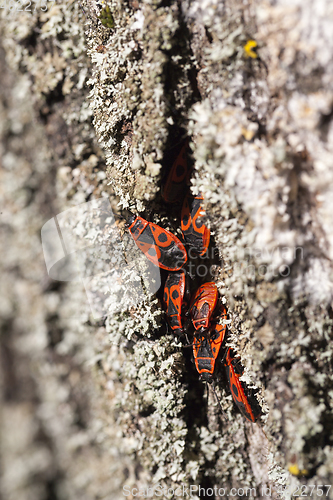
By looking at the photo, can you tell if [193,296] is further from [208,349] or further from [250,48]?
[250,48]

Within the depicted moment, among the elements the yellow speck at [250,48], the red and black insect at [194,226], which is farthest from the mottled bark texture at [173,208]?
the red and black insect at [194,226]

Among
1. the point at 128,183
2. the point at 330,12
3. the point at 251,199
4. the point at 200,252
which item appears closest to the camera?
the point at 330,12

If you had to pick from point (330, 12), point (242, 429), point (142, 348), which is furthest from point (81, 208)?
point (242, 429)

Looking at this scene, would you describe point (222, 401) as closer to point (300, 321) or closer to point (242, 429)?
point (242, 429)

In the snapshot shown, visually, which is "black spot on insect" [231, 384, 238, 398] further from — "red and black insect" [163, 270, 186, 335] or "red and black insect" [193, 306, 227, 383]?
"red and black insect" [163, 270, 186, 335]

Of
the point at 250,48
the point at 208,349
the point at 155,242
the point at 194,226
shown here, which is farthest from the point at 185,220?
the point at 250,48

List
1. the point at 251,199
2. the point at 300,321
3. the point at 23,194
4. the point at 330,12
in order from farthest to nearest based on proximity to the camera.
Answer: the point at 23,194
the point at 300,321
the point at 251,199
the point at 330,12

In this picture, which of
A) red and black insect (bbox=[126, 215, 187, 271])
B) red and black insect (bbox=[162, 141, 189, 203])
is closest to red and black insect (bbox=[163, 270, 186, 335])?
red and black insect (bbox=[126, 215, 187, 271])

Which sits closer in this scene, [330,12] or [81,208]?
[330,12]
